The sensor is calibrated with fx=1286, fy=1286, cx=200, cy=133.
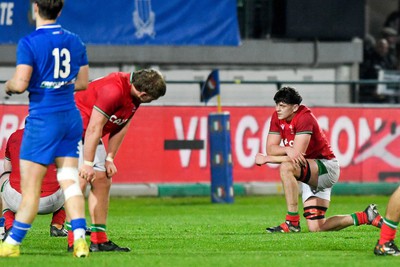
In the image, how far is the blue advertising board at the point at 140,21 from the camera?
23438mm

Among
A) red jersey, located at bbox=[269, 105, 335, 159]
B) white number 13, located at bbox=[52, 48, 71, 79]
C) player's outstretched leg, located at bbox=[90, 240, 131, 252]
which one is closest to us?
white number 13, located at bbox=[52, 48, 71, 79]

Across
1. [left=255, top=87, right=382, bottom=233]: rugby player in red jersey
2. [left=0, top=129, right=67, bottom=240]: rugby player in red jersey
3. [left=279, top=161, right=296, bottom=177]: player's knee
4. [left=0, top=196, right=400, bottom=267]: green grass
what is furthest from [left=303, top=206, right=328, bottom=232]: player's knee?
[left=0, top=129, right=67, bottom=240]: rugby player in red jersey

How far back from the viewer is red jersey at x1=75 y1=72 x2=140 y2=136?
10820 millimetres

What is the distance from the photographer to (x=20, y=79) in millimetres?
9844

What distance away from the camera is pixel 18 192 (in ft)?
→ 40.4

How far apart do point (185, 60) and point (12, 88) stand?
50.8 ft

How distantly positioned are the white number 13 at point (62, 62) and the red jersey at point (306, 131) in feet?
14.2

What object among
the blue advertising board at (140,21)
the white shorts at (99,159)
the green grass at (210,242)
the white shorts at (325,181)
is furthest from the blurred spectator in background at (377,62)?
the white shorts at (99,159)

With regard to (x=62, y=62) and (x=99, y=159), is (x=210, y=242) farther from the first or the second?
(x=62, y=62)

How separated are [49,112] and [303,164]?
4.38 metres

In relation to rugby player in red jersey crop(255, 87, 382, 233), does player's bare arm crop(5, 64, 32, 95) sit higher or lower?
higher

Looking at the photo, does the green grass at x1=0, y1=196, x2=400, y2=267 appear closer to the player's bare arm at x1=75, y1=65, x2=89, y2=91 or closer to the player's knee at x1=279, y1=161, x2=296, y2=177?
the player's knee at x1=279, y1=161, x2=296, y2=177

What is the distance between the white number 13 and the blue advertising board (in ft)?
44.0

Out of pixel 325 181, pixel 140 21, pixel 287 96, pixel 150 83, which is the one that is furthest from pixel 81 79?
pixel 140 21
